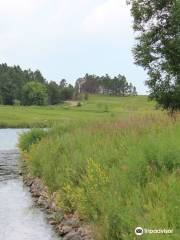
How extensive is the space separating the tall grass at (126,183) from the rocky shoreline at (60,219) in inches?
11.0

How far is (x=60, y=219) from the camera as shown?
14.8m

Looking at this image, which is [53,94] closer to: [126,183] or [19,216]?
[19,216]

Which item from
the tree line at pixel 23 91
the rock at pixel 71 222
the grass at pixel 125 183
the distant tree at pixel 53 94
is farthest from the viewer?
the distant tree at pixel 53 94

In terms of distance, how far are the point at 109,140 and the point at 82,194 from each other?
3.49m

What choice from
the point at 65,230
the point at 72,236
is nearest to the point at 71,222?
the point at 65,230

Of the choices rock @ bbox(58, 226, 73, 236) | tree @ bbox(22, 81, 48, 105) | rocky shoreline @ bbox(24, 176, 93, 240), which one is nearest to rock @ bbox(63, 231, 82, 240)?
rocky shoreline @ bbox(24, 176, 93, 240)

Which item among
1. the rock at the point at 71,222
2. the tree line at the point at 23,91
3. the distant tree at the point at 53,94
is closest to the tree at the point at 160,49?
the rock at the point at 71,222

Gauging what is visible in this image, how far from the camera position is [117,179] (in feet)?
37.3

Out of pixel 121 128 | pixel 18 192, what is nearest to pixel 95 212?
pixel 121 128

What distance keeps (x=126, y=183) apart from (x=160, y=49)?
64.1 feet

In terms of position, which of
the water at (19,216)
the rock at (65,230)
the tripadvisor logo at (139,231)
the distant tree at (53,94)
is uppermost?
the tripadvisor logo at (139,231)

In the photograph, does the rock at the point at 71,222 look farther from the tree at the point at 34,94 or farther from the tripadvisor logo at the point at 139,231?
the tree at the point at 34,94

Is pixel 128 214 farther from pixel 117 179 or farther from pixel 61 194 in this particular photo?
pixel 61 194

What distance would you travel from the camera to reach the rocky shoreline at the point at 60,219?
12422mm
